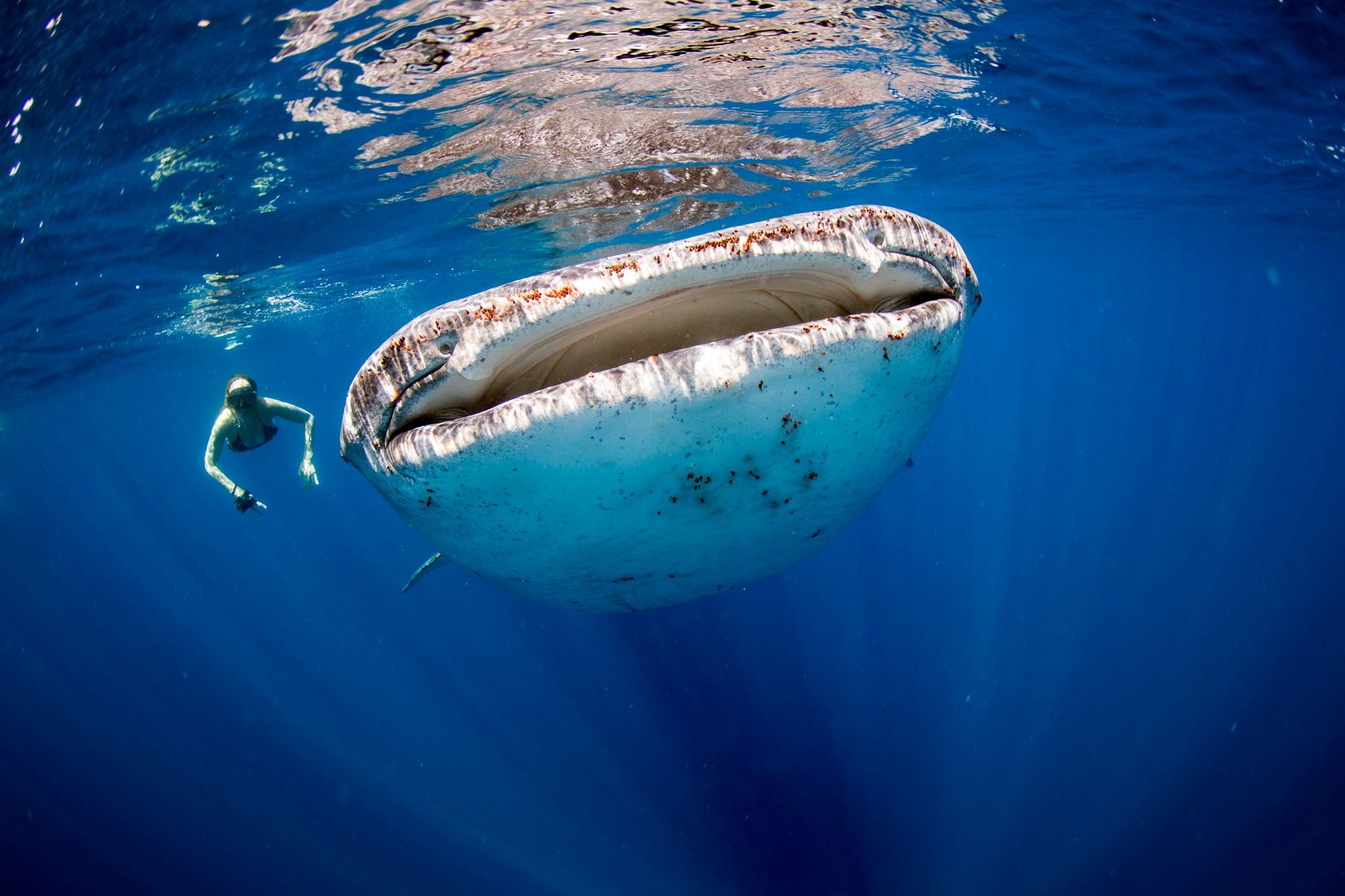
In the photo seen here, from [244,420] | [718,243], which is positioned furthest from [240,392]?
[718,243]

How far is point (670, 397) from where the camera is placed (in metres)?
1.43

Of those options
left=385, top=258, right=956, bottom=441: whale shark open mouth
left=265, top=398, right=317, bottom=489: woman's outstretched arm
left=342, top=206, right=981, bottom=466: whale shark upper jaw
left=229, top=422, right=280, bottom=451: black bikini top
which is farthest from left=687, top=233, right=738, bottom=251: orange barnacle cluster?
left=229, top=422, right=280, bottom=451: black bikini top

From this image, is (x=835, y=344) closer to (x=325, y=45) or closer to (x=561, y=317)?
(x=561, y=317)

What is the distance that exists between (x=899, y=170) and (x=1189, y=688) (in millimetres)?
13035

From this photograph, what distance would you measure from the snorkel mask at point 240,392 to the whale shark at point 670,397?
7.01 m

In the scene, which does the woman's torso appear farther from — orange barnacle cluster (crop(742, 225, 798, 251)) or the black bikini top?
orange barnacle cluster (crop(742, 225, 798, 251))

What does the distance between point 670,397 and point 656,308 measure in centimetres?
59

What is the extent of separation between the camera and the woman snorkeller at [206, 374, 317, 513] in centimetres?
730

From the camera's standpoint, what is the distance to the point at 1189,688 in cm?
1384

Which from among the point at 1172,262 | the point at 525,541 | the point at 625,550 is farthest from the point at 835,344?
the point at 1172,262

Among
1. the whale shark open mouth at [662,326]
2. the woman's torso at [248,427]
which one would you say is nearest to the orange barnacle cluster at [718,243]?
the whale shark open mouth at [662,326]

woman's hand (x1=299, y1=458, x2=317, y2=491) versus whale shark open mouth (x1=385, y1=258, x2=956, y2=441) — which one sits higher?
whale shark open mouth (x1=385, y1=258, x2=956, y2=441)

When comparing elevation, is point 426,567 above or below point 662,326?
below

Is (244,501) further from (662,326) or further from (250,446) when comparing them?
(662,326)
